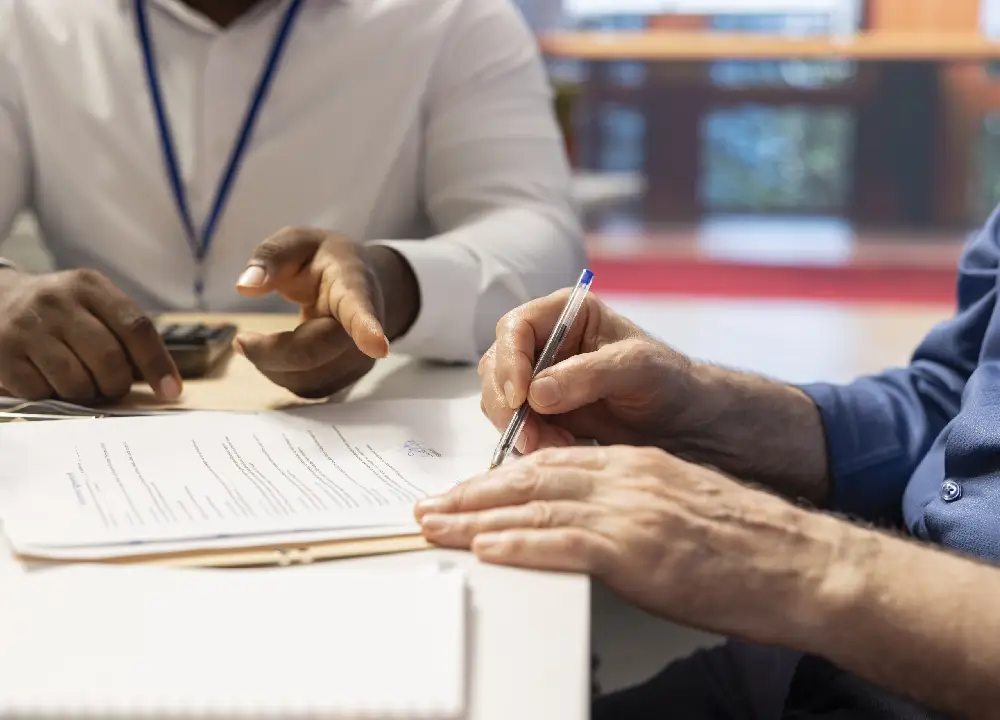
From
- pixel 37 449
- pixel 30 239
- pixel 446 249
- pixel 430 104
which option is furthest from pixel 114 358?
pixel 30 239

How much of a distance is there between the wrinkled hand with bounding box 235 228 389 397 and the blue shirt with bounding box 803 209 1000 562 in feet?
1.30

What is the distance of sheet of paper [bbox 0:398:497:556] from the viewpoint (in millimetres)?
570

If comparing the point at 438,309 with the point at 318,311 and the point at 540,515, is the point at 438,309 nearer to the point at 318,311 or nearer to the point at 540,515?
the point at 318,311

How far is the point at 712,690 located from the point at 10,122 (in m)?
1.12

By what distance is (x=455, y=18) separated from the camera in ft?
4.86

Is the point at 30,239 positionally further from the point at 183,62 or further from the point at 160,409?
the point at 160,409

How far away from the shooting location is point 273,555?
0.54 m

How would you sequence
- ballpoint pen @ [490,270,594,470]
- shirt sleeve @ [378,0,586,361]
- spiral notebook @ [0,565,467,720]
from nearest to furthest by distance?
spiral notebook @ [0,565,467,720]
ballpoint pen @ [490,270,594,470]
shirt sleeve @ [378,0,586,361]

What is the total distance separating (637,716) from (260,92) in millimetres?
936

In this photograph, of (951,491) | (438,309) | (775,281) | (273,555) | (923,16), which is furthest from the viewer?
(923,16)

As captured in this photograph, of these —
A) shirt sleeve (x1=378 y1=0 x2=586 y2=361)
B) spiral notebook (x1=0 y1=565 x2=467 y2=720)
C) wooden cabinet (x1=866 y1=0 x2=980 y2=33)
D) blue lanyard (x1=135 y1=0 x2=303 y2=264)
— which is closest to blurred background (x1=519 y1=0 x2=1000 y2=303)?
wooden cabinet (x1=866 y1=0 x2=980 y2=33)

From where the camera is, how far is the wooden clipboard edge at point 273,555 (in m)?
0.53

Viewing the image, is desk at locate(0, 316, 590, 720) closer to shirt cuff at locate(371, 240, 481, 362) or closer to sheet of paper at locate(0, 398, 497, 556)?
sheet of paper at locate(0, 398, 497, 556)
